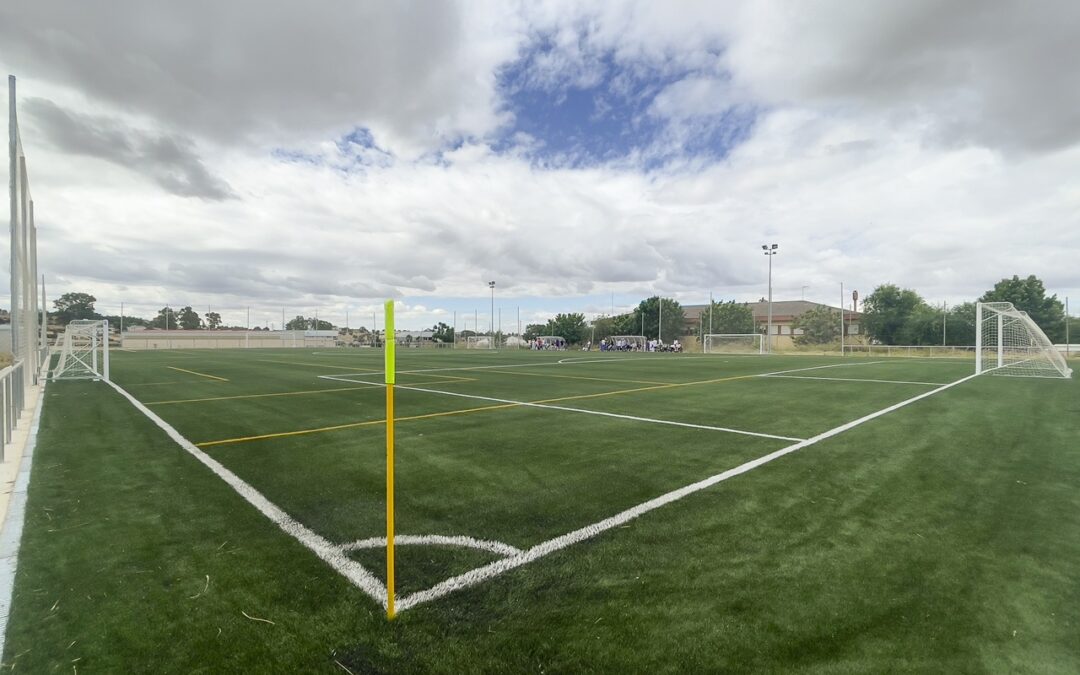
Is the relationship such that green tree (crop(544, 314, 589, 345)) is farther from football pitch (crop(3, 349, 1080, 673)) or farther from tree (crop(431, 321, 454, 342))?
football pitch (crop(3, 349, 1080, 673))

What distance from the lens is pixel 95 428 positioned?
26.5 feet

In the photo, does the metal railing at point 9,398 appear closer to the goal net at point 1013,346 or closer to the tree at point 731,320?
the goal net at point 1013,346

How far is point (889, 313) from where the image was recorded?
2132 inches

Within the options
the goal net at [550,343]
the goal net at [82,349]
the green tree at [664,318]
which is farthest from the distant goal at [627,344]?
the goal net at [82,349]

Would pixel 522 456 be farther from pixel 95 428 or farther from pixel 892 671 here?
pixel 95 428

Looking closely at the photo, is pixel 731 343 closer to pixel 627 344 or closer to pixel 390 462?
pixel 627 344

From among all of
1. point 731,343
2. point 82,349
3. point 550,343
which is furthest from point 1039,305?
point 82,349

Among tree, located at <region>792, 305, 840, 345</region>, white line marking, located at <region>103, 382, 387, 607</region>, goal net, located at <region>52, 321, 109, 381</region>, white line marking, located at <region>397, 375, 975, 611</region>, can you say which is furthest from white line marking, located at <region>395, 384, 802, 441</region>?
tree, located at <region>792, 305, 840, 345</region>

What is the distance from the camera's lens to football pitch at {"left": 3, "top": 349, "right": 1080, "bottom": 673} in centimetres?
248

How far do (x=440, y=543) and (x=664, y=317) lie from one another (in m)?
69.4

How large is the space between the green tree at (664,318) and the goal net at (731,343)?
12.6 meters

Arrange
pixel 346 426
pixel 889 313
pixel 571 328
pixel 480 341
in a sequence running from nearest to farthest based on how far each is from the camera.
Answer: pixel 346 426
pixel 889 313
pixel 571 328
pixel 480 341

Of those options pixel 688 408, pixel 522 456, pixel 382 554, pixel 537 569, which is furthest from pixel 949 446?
pixel 382 554

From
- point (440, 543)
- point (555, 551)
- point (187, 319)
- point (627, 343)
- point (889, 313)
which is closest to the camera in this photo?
point (555, 551)
